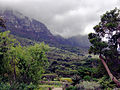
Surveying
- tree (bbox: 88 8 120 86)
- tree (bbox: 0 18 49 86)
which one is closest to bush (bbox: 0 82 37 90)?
tree (bbox: 0 18 49 86)

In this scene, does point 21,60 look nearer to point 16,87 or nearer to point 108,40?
point 16,87

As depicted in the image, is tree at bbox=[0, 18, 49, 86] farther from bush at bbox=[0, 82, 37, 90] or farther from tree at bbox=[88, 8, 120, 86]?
tree at bbox=[88, 8, 120, 86]

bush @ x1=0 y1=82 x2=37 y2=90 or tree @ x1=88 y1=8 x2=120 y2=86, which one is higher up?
tree @ x1=88 y1=8 x2=120 y2=86

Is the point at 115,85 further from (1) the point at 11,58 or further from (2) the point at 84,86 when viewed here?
(1) the point at 11,58

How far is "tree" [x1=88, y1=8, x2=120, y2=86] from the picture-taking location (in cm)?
2097

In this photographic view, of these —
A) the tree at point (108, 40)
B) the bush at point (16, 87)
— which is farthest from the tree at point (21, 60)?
the tree at point (108, 40)

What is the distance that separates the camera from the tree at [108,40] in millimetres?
20970

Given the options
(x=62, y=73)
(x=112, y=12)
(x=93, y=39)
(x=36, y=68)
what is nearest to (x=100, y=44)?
(x=93, y=39)

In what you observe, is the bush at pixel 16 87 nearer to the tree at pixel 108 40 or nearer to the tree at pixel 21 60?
the tree at pixel 21 60

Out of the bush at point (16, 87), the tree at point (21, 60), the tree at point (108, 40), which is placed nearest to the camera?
the bush at point (16, 87)

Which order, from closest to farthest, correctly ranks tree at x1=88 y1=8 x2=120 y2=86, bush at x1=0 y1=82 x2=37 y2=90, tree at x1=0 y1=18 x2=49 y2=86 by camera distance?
bush at x1=0 y1=82 x2=37 y2=90
tree at x1=0 y1=18 x2=49 y2=86
tree at x1=88 y1=8 x2=120 y2=86

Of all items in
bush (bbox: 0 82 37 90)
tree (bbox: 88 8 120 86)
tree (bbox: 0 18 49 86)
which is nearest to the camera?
bush (bbox: 0 82 37 90)

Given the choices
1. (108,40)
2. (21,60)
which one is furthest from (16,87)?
(108,40)

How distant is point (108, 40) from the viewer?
22891mm
